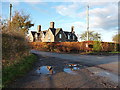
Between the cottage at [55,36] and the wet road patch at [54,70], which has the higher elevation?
the cottage at [55,36]

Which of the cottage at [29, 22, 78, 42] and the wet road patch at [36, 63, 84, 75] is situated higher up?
the cottage at [29, 22, 78, 42]

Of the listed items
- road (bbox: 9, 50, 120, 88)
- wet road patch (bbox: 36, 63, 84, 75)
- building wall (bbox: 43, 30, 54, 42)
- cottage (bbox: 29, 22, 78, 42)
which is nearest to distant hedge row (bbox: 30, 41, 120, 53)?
wet road patch (bbox: 36, 63, 84, 75)

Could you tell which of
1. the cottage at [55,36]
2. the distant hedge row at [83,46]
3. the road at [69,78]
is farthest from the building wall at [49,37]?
the road at [69,78]

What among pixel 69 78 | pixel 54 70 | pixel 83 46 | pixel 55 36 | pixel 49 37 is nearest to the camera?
pixel 69 78

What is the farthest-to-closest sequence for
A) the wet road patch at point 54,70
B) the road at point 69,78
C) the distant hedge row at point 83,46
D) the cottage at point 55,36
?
the cottage at point 55,36
the distant hedge row at point 83,46
the wet road patch at point 54,70
the road at point 69,78

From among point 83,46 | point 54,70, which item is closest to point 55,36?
point 83,46

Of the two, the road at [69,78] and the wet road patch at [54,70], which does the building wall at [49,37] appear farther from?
the wet road patch at [54,70]

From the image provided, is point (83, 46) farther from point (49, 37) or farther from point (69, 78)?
point (49, 37)

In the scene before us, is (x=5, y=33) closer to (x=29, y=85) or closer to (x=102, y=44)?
(x=29, y=85)

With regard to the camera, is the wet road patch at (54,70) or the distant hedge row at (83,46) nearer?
the wet road patch at (54,70)

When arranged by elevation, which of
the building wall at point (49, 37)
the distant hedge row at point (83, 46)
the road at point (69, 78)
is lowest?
the road at point (69, 78)

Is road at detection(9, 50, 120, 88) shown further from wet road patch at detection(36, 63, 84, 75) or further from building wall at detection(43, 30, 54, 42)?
building wall at detection(43, 30, 54, 42)

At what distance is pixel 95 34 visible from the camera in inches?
2409

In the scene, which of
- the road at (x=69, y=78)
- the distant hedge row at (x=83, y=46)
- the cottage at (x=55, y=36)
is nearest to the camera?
the road at (x=69, y=78)
